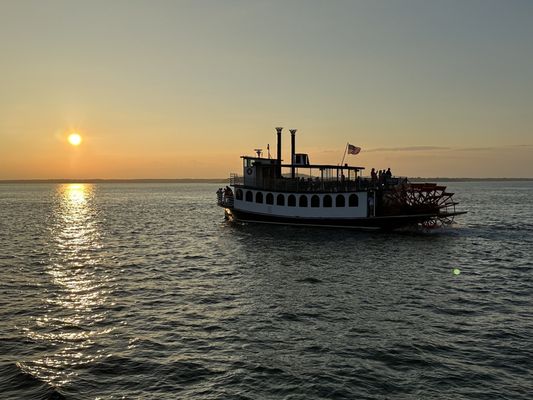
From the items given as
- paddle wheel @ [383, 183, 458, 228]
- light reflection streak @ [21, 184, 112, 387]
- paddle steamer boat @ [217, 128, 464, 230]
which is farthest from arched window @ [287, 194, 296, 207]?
light reflection streak @ [21, 184, 112, 387]

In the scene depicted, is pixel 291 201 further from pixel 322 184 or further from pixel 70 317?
pixel 70 317

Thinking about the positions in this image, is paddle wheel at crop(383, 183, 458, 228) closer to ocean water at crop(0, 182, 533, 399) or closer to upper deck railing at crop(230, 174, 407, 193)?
upper deck railing at crop(230, 174, 407, 193)

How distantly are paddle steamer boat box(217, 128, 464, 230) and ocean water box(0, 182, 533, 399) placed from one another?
9.12 meters

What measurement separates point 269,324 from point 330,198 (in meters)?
26.9

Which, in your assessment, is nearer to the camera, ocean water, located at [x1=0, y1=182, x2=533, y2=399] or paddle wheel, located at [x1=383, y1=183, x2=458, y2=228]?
ocean water, located at [x1=0, y1=182, x2=533, y2=399]

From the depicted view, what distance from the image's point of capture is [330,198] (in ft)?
135

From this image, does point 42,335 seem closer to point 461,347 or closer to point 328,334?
point 328,334

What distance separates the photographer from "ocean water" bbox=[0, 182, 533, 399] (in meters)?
10.9

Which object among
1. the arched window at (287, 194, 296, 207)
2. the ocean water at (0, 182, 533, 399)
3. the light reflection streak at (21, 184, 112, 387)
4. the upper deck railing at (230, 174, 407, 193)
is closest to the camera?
the ocean water at (0, 182, 533, 399)

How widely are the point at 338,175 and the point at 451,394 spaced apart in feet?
110

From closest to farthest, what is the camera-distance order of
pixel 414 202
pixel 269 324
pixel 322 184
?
pixel 269 324
pixel 414 202
pixel 322 184

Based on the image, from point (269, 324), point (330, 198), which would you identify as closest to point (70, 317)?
point (269, 324)

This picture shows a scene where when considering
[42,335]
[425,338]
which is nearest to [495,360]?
[425,338]

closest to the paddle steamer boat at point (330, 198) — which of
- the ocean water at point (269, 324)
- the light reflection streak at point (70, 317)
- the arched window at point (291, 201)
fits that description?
the arched window at point (291, 201)
